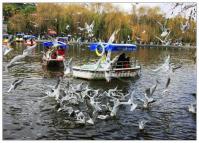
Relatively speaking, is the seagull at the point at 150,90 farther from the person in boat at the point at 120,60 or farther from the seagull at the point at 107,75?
the person in boat at the point at 120,60

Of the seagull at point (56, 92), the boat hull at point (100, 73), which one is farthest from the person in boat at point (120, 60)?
the seagull at point (56, 92)

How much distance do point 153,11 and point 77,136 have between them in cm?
4988

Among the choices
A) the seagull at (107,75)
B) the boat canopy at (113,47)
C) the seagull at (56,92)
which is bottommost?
the seagull at (107,75)

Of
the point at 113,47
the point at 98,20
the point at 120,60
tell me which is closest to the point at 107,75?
the point at 120,60

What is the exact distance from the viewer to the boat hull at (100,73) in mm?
24672

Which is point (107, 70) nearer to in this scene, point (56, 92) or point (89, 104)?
point (56, 92)

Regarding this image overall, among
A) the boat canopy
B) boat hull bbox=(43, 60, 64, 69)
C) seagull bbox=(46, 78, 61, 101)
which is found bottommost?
boat hull bbox=(43, 60, 64, 69)

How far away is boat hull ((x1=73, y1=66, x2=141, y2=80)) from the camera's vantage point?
24672 mm

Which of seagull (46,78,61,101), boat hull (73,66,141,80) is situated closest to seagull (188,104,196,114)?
seagull (46,78,61,101)

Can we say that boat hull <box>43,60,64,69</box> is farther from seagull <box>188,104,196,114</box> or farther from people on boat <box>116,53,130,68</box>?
seagull <box>188,104,196,114</box>

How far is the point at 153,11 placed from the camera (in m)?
61.1

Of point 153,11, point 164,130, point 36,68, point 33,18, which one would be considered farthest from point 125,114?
point 33,18

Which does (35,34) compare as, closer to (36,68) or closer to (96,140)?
(36,68)

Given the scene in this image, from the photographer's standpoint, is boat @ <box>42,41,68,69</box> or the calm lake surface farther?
boat @ <box>42,41,68,69</box>
